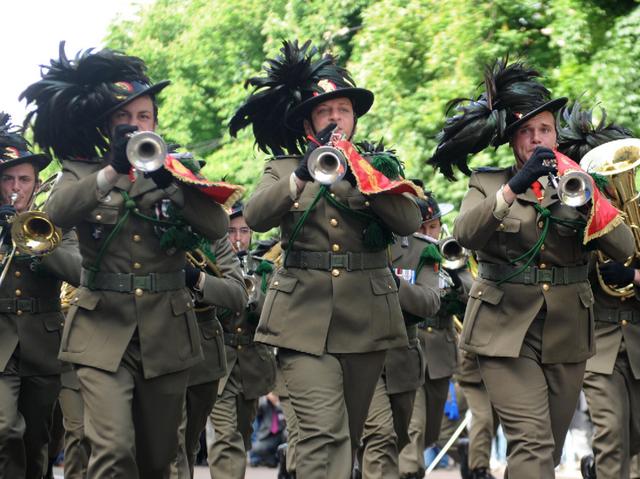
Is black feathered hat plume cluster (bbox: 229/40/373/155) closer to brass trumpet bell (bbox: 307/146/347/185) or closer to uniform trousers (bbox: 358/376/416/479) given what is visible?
brass trumpet bell (bbox: 307/146/347/185)

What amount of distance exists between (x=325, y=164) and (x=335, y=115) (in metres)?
0.83

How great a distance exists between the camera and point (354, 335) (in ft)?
30.2

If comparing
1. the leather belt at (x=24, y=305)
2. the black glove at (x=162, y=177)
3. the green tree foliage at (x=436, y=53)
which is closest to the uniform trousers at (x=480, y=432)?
the green tree foliage at (x=436, y=53)

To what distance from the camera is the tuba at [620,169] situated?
10.5 m

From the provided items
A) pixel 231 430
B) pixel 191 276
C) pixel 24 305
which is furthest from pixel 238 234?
pixel 191 276

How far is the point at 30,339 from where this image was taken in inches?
432

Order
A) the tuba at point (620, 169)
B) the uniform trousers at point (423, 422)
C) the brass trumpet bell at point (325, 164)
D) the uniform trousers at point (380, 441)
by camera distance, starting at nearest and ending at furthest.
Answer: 1. the brass trumpet bell at point (325, 164)
2. the tuba at point (620, 169)
3. the uniform trousers at point (380, 441)
4. the uniform trousers at point (423, 422)

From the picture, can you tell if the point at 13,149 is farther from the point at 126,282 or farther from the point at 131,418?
the point at 131,418

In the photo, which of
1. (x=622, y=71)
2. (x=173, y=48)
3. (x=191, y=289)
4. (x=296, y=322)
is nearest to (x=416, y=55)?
(x=622, y=71)

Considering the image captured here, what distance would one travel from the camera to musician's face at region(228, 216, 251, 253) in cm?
1407

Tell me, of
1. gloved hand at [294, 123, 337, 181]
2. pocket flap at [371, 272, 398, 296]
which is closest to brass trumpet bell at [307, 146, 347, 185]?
gloved hand at [294, 123, 337, 181]

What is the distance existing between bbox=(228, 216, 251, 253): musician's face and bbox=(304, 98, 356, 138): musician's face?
4.58 meters

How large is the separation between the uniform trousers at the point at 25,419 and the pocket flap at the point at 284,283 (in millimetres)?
2295

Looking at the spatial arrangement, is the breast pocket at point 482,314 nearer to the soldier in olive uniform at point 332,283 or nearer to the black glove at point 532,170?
the soldier in olive uniform at point 332,283
